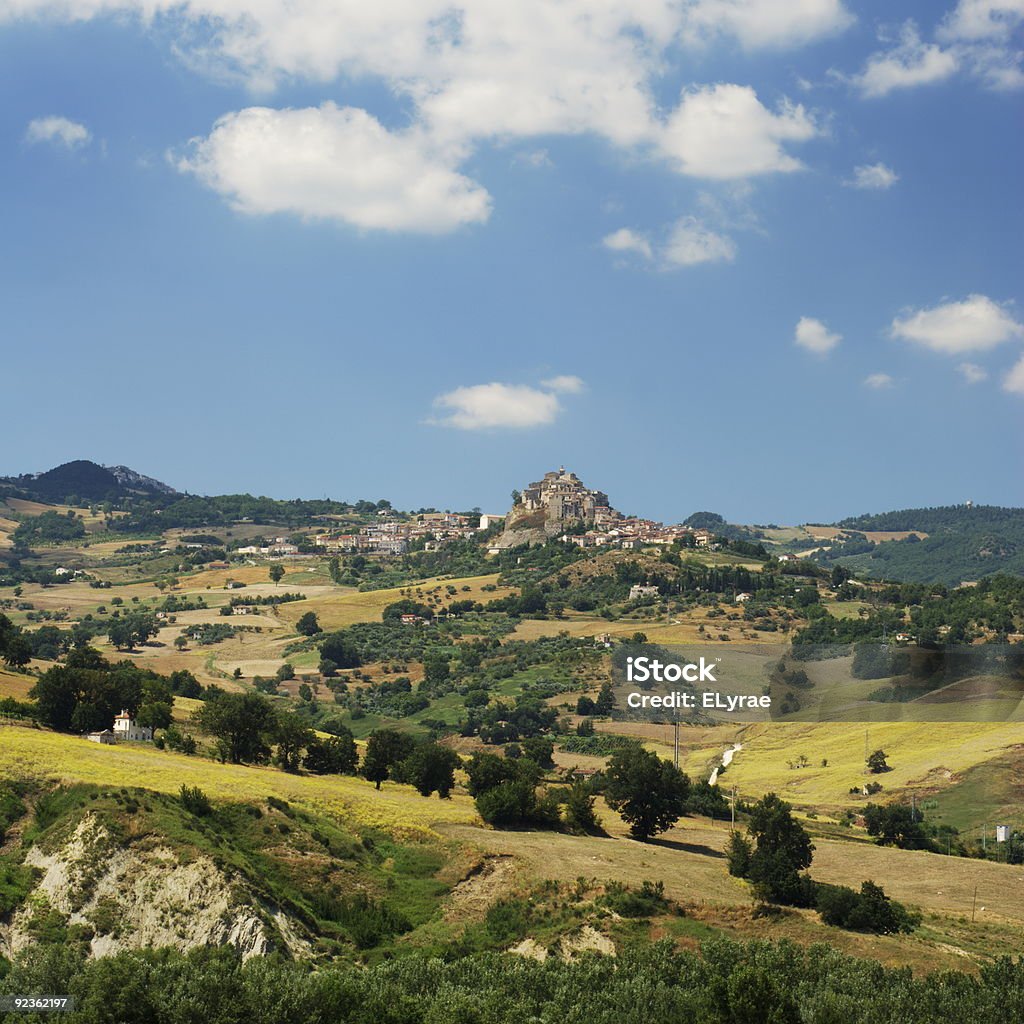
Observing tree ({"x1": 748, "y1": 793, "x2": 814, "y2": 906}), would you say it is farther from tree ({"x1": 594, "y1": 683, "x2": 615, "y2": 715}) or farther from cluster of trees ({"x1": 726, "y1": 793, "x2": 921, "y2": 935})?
tree ({"x1": 594, "y1": 683, "x2": 615, "y2": 715})

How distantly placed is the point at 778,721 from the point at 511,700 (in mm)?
47486

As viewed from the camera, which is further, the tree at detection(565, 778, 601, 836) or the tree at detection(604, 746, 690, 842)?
the tree at detection(604, 746, 690, 842)

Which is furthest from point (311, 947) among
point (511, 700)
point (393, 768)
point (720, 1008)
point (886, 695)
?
point (511, 700)

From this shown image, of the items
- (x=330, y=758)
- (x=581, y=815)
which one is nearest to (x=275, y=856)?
(x=581, y=815)

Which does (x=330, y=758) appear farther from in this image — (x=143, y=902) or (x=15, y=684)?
(x=143, y=902)

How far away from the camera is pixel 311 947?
59969 millimetres

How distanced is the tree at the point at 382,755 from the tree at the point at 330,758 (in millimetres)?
1224

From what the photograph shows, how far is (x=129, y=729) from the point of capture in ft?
300

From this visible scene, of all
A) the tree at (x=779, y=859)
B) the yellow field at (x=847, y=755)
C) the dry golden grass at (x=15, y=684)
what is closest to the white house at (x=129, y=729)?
the dry golden grass at (x=15, y=684)

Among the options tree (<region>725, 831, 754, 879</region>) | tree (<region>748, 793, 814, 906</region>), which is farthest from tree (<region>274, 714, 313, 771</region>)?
tree (<region>748, 793, 814, 906</region>)

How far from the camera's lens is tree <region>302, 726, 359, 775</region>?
93750 millimetres

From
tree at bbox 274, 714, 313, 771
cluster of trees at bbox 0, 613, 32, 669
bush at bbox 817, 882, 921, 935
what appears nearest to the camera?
bush at bbox 817, 882, 921, 935

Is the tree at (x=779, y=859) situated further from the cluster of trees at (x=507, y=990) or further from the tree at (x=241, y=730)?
the tree at (x=241, y=730)

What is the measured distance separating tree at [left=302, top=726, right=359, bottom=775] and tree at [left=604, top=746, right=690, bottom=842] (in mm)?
20234
